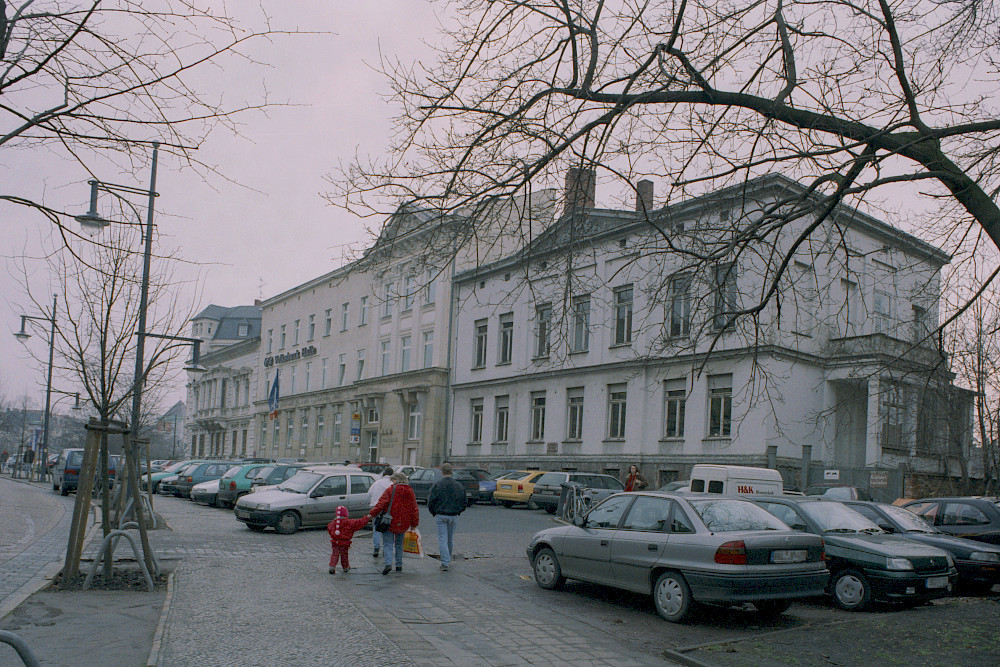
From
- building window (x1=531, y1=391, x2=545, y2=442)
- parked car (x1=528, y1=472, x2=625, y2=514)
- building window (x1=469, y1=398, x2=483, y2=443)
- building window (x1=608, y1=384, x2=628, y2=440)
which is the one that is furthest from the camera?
building window (x1=469, y1=398, x2=483, y2=443)

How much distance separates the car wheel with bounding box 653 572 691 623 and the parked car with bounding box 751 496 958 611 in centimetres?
272

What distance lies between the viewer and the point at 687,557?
33.2 ft

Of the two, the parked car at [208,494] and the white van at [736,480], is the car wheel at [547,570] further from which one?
the parked car at [208,494]

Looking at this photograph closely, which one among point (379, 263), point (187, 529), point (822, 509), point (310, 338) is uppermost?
point (310, 338)

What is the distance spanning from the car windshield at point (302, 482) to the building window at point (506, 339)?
2364 cm

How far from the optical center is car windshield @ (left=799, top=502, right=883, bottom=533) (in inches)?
488

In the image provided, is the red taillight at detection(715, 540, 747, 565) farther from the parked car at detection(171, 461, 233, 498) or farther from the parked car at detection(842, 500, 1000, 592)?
the parked car at detection(171, 461, 233, 498)

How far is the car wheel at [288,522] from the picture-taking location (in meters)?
20.0

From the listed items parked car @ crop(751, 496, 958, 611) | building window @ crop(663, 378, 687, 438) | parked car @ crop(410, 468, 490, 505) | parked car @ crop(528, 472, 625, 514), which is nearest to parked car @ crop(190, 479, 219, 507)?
parked car @ crop(410, 468, 490, 505)

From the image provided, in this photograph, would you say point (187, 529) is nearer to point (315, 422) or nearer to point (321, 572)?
point (321, 572)

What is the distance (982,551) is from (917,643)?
501 centimetres

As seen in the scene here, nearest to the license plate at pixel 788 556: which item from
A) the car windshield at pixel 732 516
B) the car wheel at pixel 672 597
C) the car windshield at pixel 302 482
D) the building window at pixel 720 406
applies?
the car windshield at pixel 732 516

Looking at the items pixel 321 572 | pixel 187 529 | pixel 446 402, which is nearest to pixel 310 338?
pixel 446 402

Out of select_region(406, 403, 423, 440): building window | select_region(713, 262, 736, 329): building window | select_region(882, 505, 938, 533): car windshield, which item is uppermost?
select_region(713, 262, 736, 329): building window
